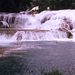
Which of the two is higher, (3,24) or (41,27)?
(3,24)

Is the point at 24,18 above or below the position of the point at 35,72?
above

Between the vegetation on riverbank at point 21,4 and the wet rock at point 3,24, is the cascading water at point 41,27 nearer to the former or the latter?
the wet rock at point 3,24

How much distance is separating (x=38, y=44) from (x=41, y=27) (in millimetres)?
8675

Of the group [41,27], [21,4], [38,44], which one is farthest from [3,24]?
[38,44]

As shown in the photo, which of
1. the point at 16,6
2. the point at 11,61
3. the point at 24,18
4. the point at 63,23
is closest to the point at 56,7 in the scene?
the point at 16,6

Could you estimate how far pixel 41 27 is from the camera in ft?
72.2

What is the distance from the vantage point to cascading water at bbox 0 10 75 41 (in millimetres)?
17047

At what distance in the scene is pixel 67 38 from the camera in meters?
17.7

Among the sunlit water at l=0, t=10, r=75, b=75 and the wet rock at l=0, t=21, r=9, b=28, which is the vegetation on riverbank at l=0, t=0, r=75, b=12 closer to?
the sunlit water at l=0, t=10, r=75, b=75

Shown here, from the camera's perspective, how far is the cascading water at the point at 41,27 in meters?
17.0

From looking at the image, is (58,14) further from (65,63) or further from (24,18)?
(65,63)

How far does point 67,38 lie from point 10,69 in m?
11.7

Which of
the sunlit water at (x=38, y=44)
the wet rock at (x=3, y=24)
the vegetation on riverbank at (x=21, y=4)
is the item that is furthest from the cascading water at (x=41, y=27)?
the vegetation on riverbank at (x=21, y=4)

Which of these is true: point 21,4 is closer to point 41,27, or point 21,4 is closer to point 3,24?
point 3,24
